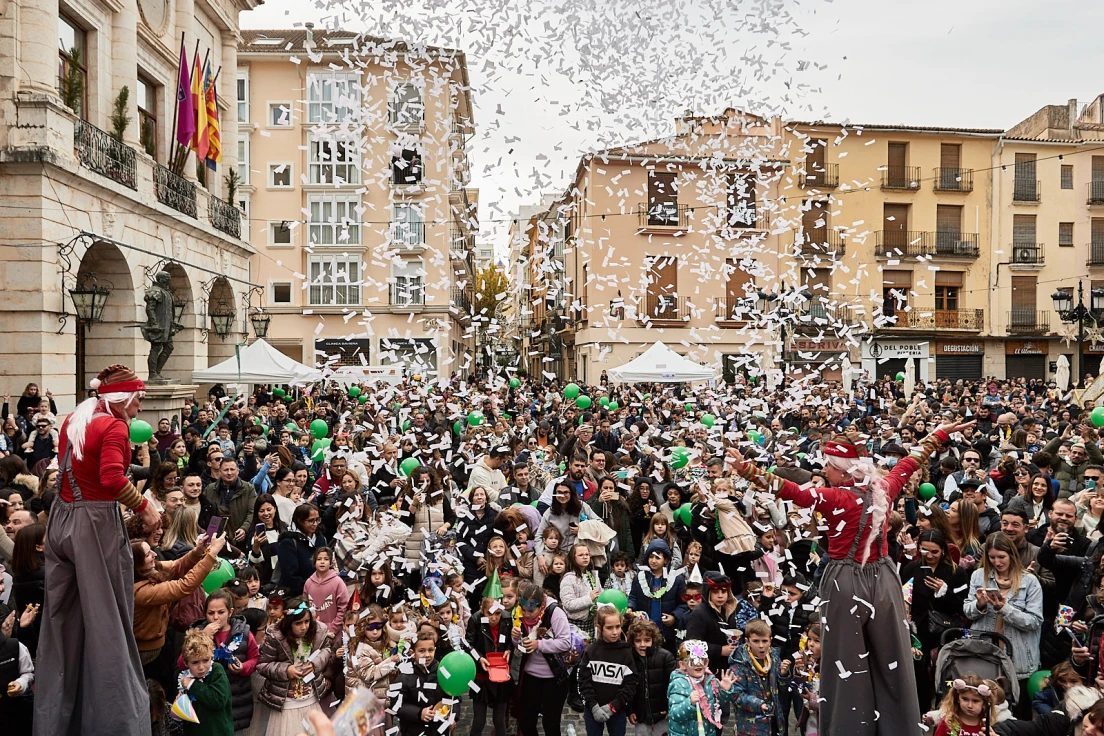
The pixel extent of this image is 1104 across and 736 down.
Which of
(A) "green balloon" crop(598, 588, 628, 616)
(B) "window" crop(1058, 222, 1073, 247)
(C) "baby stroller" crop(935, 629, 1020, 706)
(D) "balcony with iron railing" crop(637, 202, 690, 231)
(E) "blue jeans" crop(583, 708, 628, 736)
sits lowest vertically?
(E) "blue jeans" crop(583, 708, 628, 736)

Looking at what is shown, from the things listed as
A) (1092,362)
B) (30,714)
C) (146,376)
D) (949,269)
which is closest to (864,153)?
(949,269)

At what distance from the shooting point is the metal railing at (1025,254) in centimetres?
3566

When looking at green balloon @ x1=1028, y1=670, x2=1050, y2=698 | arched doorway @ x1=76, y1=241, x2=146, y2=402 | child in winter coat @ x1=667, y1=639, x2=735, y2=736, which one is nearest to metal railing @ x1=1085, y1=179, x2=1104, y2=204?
arched doorway @ x1=76, y1=241, x2=146, y2=402

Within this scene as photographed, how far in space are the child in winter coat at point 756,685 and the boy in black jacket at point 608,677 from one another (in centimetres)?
63

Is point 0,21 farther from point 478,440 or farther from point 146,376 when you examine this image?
point 478,440

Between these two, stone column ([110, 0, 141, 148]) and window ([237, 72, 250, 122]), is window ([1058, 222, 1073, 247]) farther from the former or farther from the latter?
stone column ([110, 0, 141, 148])

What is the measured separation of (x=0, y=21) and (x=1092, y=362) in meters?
40.8

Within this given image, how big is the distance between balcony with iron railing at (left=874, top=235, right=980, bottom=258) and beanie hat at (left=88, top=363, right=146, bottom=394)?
33.8 m

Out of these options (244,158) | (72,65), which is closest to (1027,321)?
(244,158)

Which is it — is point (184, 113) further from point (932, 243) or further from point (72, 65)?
point (932, 243)

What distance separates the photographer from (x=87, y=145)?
14070mm

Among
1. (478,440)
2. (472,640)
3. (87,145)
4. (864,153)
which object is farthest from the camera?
(864,153)

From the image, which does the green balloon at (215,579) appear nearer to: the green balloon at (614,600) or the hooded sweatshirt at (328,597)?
the hooded sweatshirt at (328,597)

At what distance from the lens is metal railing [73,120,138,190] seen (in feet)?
45.5
